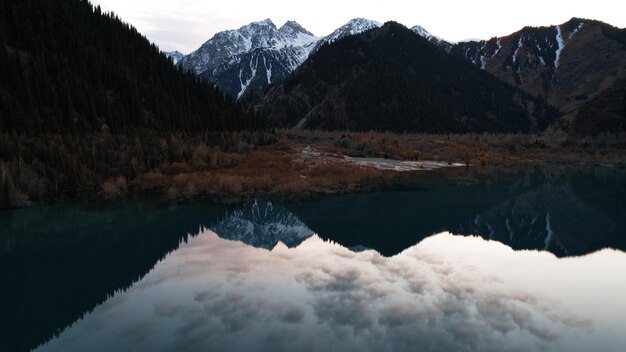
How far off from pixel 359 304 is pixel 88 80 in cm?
6243

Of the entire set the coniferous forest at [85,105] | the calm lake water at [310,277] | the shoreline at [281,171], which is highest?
the coniferous forest at [85,105]

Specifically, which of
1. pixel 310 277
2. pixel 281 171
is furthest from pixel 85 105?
pixel 310 277

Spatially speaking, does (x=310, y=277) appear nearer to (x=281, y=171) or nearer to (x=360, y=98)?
(x=281, y=171)

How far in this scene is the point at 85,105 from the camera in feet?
195

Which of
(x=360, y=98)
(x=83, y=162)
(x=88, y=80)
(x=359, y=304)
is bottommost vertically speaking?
(x=359, y=304)

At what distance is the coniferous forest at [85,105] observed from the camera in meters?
36.7

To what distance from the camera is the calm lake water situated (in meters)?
14.0

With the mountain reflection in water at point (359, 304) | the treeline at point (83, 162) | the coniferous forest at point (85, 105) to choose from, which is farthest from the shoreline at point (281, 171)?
the mountain reflection in water at point (359, 304)

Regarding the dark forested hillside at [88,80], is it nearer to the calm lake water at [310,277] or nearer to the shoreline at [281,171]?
the shoreline at [281,171]

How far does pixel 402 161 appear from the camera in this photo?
69.6m

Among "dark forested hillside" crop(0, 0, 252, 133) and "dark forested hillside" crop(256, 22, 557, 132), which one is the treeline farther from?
"dark forested hillside" crop(256, 22, 557, 132)

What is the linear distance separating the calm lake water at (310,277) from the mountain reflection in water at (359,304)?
0.25ft

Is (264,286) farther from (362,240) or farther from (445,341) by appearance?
(362,240)

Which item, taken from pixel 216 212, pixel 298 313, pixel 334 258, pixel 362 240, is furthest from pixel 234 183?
pixel 298 313
